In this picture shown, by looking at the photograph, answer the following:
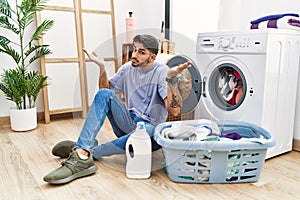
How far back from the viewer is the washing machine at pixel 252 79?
150 cm

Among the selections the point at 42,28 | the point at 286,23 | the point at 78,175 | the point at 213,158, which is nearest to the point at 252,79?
the point at 286,23

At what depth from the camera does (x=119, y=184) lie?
51.4 inches

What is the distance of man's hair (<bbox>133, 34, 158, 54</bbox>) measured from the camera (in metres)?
1.16

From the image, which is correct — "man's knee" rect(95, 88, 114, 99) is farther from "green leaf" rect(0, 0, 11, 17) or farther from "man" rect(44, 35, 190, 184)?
"green leaf" rect(0, 0, 11, 17)

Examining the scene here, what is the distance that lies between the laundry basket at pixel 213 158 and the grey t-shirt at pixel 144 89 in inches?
3.2

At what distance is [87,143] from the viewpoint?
1.37 m

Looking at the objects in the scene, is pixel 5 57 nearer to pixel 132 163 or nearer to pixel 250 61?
pixel 132 163

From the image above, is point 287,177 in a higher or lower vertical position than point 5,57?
lower

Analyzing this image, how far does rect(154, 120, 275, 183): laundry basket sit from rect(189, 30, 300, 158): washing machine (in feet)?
0.89

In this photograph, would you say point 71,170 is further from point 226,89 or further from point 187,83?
point 226,89

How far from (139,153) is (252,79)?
2.46 feet

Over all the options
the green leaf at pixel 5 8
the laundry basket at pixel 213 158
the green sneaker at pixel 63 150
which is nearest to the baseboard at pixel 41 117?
the green leaf at pixel 5 8

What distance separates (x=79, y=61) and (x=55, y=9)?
1.60 ft

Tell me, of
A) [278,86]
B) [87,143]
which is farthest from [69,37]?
[278,86]
